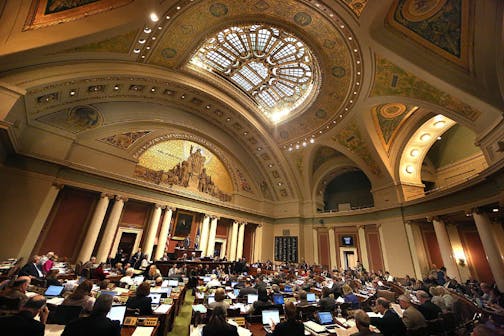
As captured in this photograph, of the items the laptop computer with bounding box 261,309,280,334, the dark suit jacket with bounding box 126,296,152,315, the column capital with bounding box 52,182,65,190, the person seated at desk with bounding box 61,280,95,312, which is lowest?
the laptop computer with bounding box 261,309,280,334

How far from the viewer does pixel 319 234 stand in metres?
15.3

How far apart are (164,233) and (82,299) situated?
27.6 ft

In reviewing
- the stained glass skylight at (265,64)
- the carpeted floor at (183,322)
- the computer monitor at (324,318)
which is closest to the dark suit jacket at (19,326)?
the carpeted floor at (183,322)

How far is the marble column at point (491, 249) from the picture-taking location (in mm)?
6336

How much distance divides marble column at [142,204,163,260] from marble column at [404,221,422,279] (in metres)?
13.2

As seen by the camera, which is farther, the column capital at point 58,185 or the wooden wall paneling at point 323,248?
the wooden wall paneling at point 323,248

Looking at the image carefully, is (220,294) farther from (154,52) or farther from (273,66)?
(273,66)

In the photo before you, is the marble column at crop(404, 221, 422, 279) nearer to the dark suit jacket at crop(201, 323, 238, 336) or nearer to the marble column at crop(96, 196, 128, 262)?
the dark suit jacket at crop(201, 323, 238, 336)

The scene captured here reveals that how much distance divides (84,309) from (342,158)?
15362 mm

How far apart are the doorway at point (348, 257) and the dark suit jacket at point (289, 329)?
13.4 metres

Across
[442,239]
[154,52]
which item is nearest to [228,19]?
[154,52]

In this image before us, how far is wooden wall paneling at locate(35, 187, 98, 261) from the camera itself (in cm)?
825

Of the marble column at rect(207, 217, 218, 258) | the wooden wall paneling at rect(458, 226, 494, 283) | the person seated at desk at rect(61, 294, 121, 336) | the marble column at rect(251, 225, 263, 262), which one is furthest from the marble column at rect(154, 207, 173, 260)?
the wooden wall paneling at rect(458, 226, 494, 283)

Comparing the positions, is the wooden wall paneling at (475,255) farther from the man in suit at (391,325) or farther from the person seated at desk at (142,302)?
the person seated at desk at (142,302)
